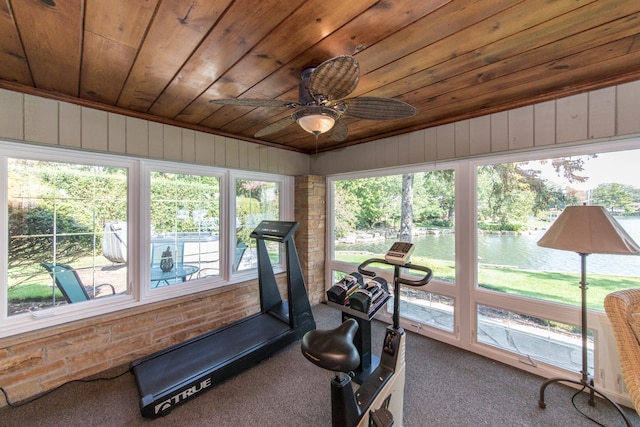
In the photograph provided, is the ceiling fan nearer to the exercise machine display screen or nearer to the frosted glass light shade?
the frosted glass light shade

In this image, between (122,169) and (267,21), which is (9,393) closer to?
(122,169)

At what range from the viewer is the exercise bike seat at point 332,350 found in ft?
3.69

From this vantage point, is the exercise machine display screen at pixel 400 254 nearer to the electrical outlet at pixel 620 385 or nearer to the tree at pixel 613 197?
the tree at pixel 613 197

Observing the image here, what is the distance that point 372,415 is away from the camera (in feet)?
4.66

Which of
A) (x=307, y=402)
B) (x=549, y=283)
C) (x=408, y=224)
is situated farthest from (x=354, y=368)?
(x=408, y=224)

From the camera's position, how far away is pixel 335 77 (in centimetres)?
125

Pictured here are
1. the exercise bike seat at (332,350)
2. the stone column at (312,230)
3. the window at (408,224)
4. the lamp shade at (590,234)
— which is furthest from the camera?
the stone column at (312,230)

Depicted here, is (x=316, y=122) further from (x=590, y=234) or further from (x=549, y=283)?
(x=549, y=283)

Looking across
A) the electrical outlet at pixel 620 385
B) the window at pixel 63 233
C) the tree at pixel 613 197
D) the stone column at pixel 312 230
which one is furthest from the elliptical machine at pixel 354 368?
the window at pixel 63 233

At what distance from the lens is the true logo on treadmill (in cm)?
174

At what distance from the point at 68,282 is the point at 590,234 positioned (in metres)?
4.02

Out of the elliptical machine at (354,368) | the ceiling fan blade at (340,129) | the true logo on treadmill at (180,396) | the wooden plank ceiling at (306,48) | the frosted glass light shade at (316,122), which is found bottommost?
the true logo on treadmill at (180,396)

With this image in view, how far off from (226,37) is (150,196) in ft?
6.32

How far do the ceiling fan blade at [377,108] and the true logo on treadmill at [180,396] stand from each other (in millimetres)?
2265
